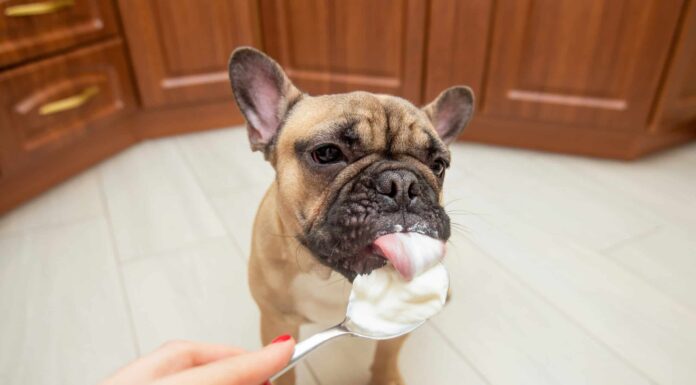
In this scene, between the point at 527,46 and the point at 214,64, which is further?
the point at 214,64

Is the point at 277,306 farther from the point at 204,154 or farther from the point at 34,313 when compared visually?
Result: the point at 204,154

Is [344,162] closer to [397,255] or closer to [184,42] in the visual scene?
[397,255]

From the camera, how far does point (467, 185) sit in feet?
6.97

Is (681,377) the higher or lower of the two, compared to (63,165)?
lower

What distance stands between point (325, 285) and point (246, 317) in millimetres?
476

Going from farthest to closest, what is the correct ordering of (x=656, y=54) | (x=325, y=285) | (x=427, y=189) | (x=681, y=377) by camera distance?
(x=656, y=54), (x=681, y=377), (x=325, y=285), (x=427, y=189)

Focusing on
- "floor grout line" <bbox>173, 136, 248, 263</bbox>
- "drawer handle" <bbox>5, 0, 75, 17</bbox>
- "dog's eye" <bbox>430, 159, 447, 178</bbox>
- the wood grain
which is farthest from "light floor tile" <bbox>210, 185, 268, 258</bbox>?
"drawer handle" <bbox>5, 0, 75, 17</bbox>

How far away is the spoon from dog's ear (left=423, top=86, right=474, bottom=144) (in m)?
0.67

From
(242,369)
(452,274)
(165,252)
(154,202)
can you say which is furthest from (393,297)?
(154,202)

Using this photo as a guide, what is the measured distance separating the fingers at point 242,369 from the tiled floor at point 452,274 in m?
0.73

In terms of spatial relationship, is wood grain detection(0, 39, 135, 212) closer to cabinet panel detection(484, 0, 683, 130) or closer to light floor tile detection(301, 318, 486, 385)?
light floor tile detection(301, 318, 486, 385)

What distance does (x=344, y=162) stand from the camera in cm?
94

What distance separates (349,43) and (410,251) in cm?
186

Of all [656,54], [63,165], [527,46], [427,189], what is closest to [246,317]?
[427,189]
